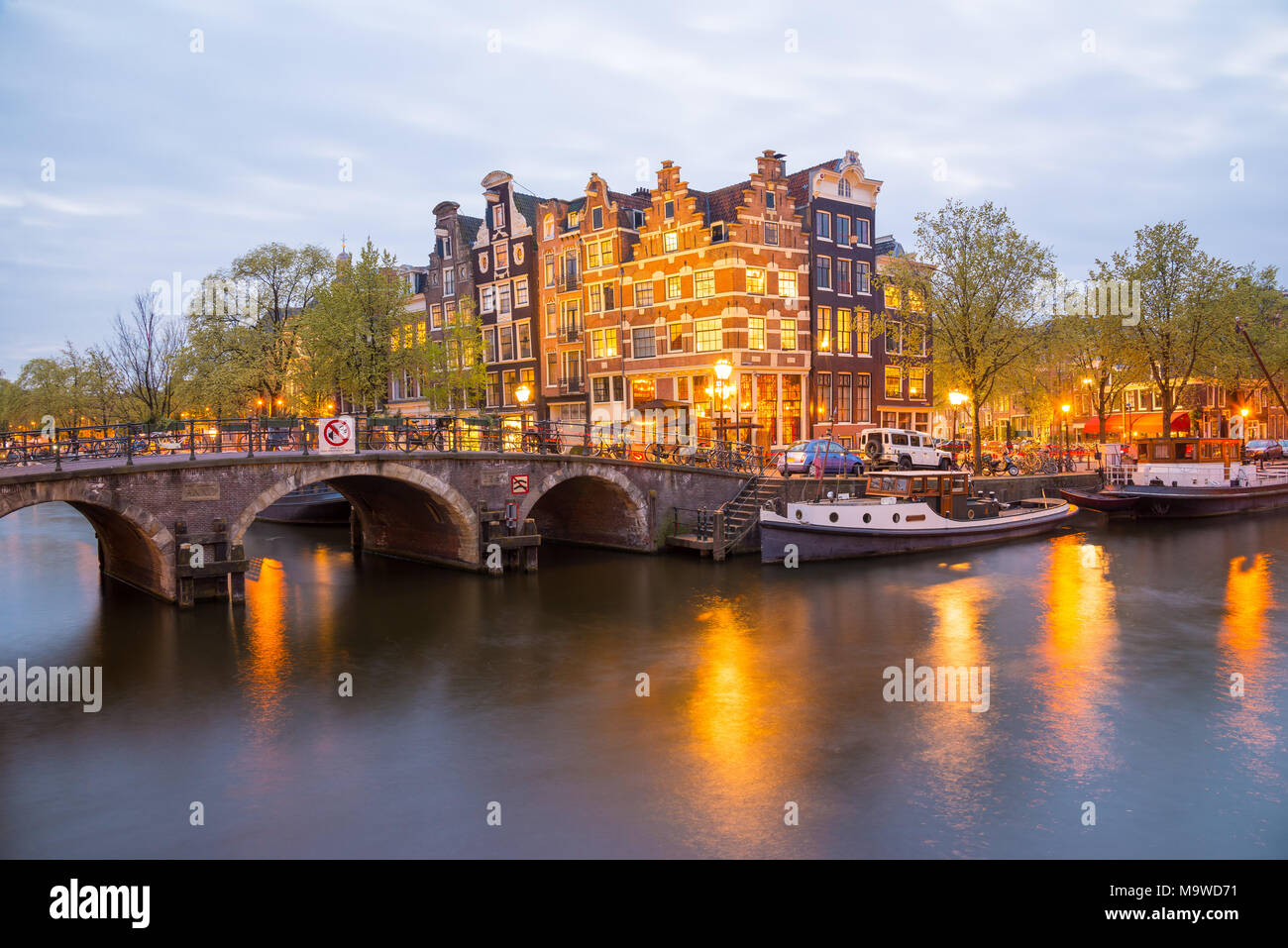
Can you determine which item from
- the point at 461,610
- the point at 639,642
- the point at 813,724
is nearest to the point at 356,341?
the point at 461,610

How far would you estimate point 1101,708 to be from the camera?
49.3 feet

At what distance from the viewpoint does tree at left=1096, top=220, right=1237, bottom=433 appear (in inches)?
1752

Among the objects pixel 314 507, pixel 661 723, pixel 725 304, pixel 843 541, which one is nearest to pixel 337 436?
pixel 661 723

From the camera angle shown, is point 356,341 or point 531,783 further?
point 356,341

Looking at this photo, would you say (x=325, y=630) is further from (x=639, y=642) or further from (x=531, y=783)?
(x=531, y=783)

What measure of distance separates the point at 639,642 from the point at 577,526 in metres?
16.4

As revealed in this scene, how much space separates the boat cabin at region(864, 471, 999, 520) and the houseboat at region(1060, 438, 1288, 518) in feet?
42.8

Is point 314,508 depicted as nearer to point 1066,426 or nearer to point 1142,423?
point 1142,423

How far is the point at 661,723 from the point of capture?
47.9 ft

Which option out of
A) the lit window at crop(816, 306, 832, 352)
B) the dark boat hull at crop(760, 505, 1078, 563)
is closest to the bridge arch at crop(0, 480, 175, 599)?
the dark boat hull at crop(760, 505, 1078, 563)

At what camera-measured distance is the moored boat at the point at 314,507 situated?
Result: 4384 centimetres

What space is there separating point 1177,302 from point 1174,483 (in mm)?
10030

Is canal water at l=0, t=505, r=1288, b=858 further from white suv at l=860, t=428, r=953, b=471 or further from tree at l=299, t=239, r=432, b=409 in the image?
tree at l=299, t=239, r=432, b=409
